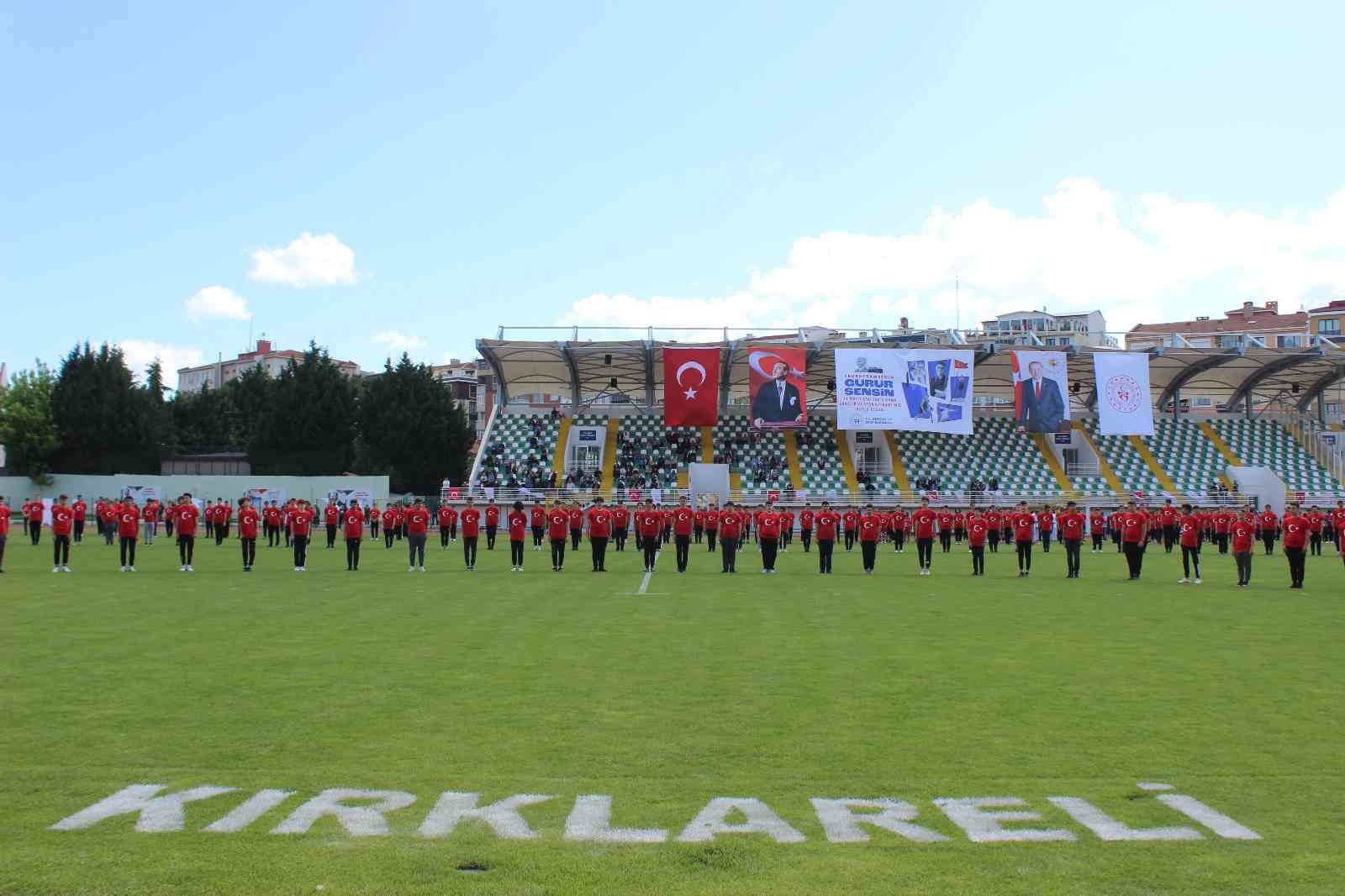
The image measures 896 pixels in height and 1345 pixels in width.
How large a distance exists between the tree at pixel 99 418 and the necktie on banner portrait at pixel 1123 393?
173ft

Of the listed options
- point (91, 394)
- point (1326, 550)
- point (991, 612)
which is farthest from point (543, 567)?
point (91, 394)

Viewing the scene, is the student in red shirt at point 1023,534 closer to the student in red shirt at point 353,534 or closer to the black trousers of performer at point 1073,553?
the black trousers of performer at point 1073,553

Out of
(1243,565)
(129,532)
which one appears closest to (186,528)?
(129,532)

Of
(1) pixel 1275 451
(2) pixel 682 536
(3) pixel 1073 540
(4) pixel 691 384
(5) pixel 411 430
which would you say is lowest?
(3) pixel 1073 540

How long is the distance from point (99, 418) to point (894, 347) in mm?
45081

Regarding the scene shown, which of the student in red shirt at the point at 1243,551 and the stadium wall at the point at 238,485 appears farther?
the stadium wall at the point at 238,485

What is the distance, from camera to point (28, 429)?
202 feet

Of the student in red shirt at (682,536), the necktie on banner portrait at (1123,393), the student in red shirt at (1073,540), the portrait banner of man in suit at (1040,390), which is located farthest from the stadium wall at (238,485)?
the student in red shirt at (1073,540)

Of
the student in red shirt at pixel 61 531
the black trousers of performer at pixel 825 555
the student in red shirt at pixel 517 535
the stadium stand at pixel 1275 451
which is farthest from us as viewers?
the stadium stand at pixel 1275 451

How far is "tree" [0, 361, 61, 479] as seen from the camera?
61.1 m

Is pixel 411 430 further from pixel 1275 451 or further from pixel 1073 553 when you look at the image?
pixel 1073 553

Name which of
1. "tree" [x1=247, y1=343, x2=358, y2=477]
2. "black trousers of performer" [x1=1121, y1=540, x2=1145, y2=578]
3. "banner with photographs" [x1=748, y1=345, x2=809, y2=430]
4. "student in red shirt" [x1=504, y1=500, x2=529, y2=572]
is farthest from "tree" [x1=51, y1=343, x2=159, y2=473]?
"black trousers of performer" [x1=1121, y1=540, x2=1145, y2=578]

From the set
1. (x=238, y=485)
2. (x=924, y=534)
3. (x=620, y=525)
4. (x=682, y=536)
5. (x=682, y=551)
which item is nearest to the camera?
(x=924, y=534)

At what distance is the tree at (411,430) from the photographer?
221ft
